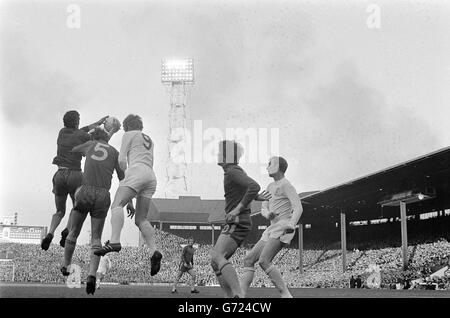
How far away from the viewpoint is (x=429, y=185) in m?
32.1

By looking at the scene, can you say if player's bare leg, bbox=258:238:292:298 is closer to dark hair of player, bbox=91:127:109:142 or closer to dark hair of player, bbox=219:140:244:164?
dark hair of player, bbox=219:140:244:164

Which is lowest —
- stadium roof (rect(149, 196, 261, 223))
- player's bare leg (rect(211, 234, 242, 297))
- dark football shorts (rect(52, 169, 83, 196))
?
stadium roof (rect(149, 196, 261, 223))

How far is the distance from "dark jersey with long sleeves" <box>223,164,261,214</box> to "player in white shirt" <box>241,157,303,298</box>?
0.93 m

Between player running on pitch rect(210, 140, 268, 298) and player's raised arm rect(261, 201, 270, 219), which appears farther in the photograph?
player's raised arm rect(261, 201, 270, 219)

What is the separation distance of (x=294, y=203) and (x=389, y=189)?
26.9 meters

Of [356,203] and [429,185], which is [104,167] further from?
[356,203]

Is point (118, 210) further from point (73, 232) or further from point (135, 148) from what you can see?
point (73, 232)

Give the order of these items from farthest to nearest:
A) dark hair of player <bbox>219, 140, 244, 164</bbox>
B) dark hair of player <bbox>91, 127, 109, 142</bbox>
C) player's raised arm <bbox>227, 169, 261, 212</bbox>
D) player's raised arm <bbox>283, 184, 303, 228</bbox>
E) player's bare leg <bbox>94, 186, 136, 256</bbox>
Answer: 1. dark hair of player <bbox>91, 127, 109, 142</bbox>
2. player's raised arm <bbox>283, 184, 303, 228</bbox>
3. player's bare leg <bbox>94, 186, 136, 256</bbox>
4. dark hair of player <bbox>219, 140, 244, 164</bbox>
5. player's raised arm <bbox>227, 169, 261, 212</bbox>

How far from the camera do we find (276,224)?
8.02 m

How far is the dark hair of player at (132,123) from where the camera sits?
7.70 m

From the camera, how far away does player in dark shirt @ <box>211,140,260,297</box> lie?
6.68m

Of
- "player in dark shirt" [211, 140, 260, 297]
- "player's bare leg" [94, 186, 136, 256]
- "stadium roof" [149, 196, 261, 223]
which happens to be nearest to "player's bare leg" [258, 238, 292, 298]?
"player in dark shirt" [211, 140, 260, 297]
